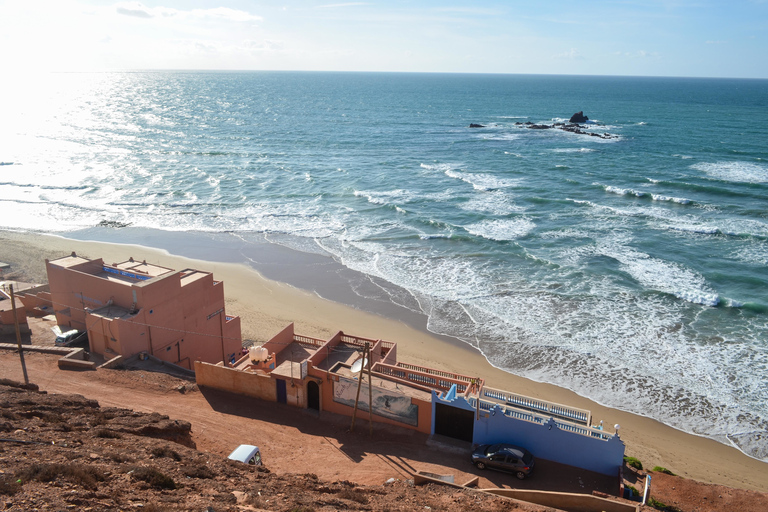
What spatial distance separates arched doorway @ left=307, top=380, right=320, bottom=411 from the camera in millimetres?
20609

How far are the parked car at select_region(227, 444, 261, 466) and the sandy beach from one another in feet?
38.3

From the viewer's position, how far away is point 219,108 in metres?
139

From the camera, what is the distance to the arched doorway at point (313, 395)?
20609 millimetres

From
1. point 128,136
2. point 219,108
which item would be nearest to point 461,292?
point 128,136

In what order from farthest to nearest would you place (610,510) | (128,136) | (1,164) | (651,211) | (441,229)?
(128,136), (1,164), (651,211), (441,229), (610,510)

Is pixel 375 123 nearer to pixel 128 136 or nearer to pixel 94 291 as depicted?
pixel 128 136

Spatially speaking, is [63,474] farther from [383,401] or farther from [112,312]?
[112,312]

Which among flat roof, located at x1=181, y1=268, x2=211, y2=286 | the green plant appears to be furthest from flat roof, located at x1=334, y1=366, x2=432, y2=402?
flat roof, located at x1=181, y1=268, x2=211, y2=286

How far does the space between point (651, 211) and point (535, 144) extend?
37599 mm

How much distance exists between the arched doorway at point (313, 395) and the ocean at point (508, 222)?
1086 cm

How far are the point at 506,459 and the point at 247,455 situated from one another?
817 cm

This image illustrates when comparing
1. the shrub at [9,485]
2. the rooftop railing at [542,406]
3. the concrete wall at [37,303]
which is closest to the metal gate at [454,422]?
the rooftop railing at [542,406]

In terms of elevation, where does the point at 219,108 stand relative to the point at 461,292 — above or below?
above

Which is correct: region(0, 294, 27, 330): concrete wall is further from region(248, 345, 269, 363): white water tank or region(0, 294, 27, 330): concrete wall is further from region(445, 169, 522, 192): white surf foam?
region(445, 169, 522, 192): white surf foam
